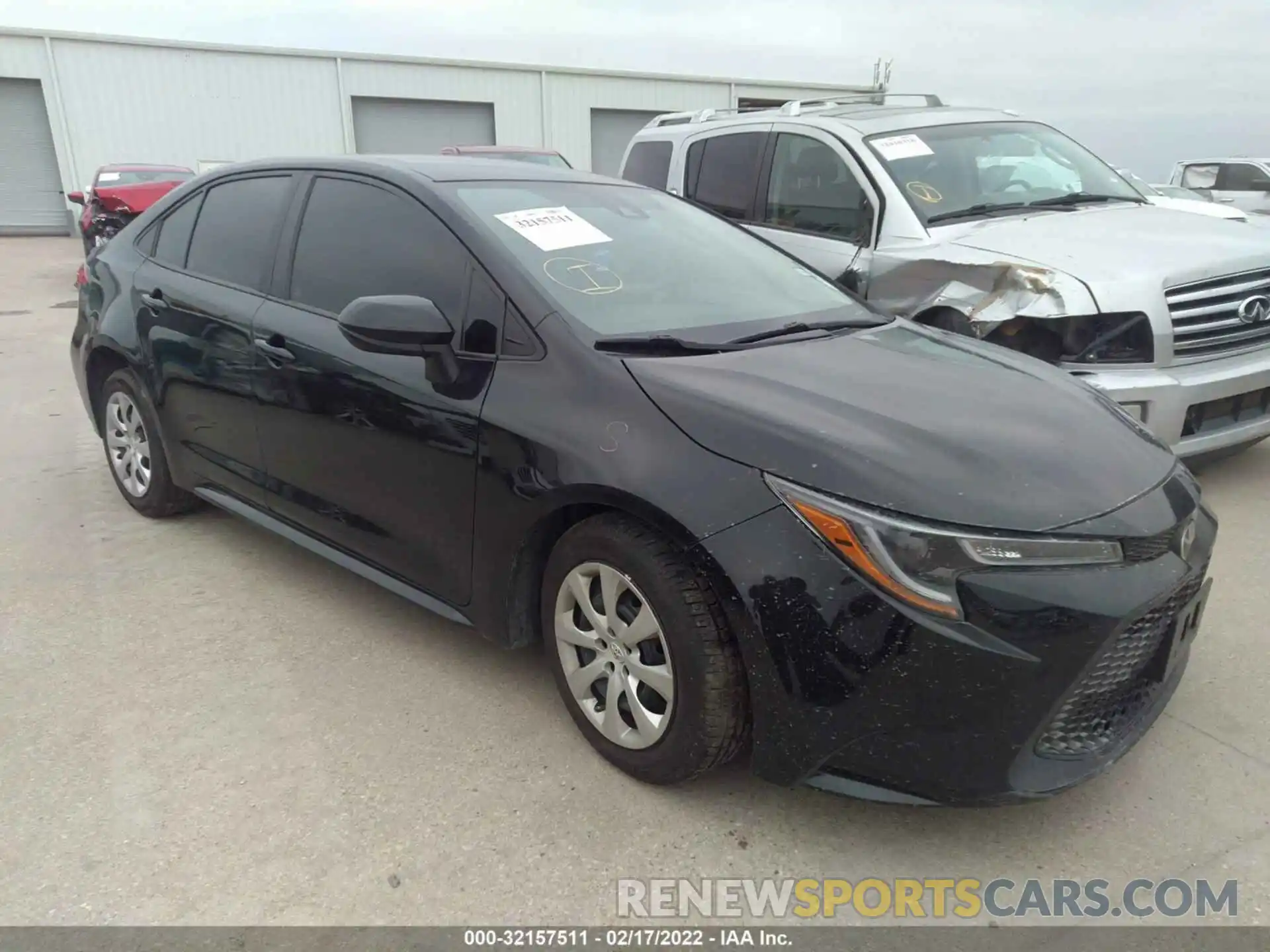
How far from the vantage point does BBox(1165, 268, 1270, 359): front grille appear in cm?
409

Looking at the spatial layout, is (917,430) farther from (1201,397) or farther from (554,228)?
(1201,397)

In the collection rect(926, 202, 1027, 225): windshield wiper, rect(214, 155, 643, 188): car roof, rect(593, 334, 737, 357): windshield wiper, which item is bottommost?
rect(926, 202, 1027, 225): windshield wiper

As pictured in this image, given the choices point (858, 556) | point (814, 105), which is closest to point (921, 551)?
point (858, 556)

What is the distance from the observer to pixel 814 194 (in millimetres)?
5434

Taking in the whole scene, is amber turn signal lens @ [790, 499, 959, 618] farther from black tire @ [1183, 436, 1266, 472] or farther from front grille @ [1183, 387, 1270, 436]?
black tire @ [1183, 436, 1266, 472]

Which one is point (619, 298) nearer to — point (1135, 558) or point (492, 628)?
point (492, 628)

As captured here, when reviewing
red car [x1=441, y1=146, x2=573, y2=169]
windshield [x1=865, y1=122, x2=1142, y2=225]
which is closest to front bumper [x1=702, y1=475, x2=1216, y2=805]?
windshield [x1=865, y1=122, x2=1142, y2=225]

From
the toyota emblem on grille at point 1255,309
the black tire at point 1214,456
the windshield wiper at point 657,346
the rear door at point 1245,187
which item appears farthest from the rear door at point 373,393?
the rear door at point 1245,187

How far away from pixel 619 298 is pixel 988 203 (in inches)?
125

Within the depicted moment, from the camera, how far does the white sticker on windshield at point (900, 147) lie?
5180 mm

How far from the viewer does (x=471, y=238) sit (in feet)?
9.22

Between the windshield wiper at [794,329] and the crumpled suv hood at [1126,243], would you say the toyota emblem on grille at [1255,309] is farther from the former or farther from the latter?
the windshield wiper at [794,329]

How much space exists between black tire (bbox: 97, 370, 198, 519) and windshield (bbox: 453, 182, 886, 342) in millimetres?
1960

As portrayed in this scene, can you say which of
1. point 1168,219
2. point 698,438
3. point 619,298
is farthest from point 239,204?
point 1168,219
